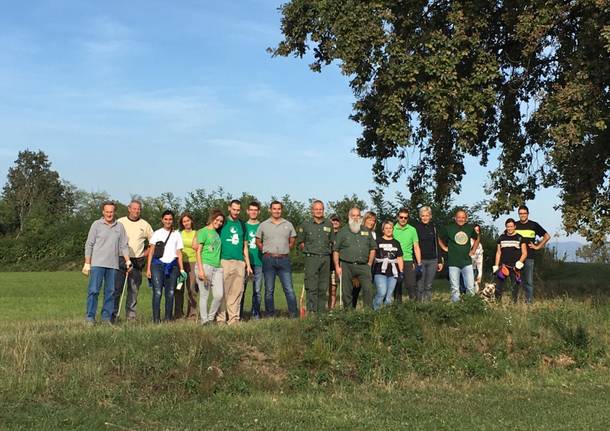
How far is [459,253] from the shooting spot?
13.2 metres

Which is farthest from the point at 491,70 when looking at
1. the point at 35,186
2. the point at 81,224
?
the point at 35,186

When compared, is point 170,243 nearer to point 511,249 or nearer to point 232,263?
point 232,263

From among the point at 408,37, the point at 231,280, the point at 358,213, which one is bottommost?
the point at 231,280

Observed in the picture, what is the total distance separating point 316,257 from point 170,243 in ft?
8.28

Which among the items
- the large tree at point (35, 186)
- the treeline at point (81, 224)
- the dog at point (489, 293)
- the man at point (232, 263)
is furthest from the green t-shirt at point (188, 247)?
the large tree at point (35, 186)

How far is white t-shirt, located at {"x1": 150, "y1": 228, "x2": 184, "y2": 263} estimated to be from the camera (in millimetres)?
11508

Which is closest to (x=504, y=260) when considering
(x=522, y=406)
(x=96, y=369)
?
(x=522, y=406)

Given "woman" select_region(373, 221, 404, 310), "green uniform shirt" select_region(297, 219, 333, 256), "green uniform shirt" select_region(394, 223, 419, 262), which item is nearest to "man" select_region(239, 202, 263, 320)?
"green uniform shirt" select_region(297, 219, 333, 256)

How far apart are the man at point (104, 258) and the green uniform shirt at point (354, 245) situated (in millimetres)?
3727

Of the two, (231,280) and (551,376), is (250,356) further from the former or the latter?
(551,376)

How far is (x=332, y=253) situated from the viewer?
12.2 meters

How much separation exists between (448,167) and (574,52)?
4.78m

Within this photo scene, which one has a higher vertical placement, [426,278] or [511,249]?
[511,249]

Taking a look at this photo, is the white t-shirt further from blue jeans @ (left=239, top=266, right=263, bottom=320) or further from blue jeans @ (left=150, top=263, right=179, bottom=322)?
blue jeans @ (left=239, top=266, right=263, bottom=320)
